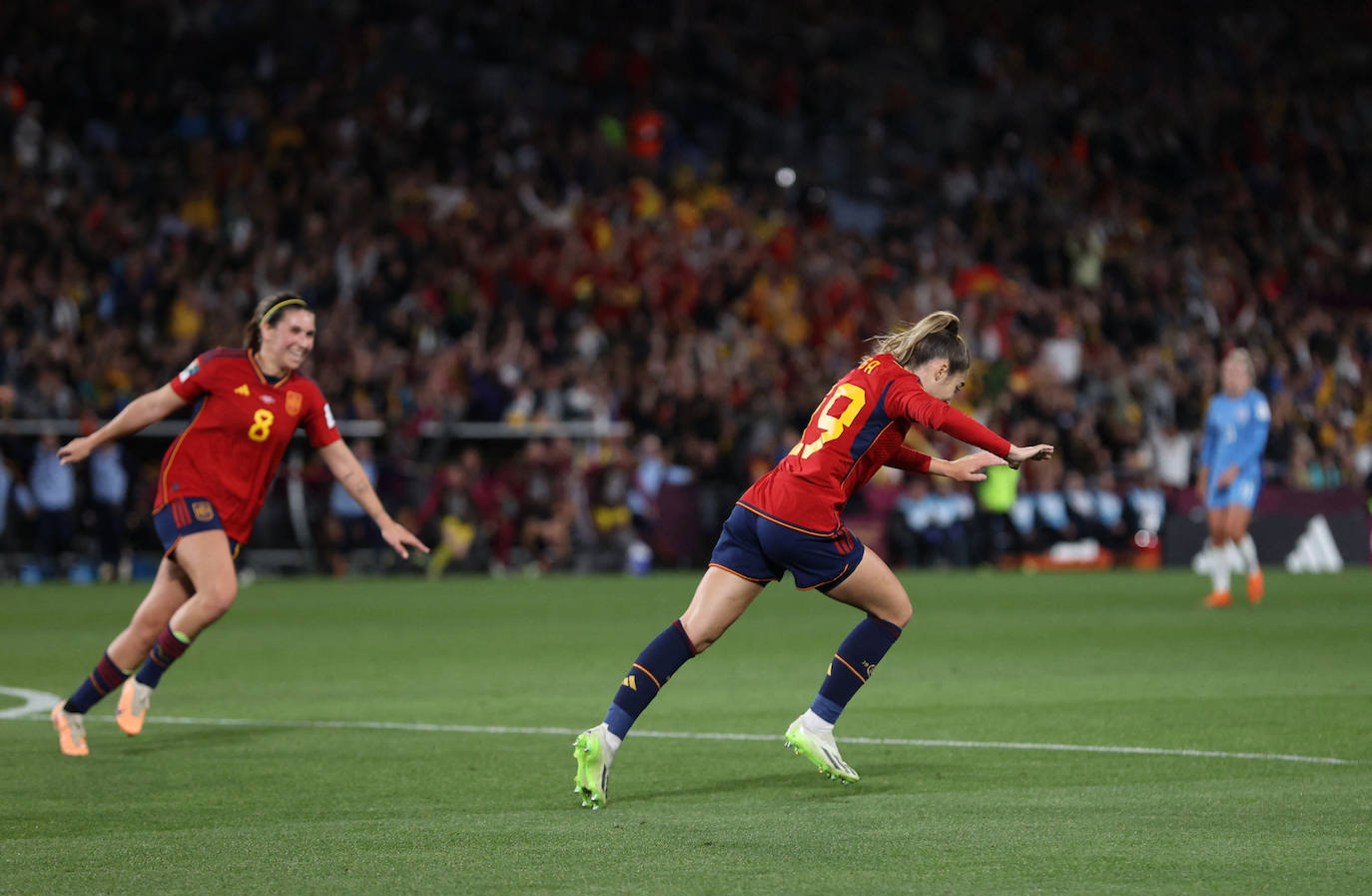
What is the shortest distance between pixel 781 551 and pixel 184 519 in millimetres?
3370

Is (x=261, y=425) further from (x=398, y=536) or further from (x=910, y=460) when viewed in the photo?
(x=910, y=460)

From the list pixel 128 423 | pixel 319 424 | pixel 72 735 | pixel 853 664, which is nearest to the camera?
pixel 853 664

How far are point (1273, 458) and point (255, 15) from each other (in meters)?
18.4

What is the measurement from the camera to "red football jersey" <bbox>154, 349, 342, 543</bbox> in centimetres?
945

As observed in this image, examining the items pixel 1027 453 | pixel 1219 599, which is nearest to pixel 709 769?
pixel 1027 453

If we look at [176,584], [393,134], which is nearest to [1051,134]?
[393,134]

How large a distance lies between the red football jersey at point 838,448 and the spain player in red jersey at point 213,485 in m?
2.30

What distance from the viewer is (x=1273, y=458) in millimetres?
30641

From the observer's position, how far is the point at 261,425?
952 centimetres

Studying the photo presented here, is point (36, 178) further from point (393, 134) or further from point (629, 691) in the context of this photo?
point (629, 691)

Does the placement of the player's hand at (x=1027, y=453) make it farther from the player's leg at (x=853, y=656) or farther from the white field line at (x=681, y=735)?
the white field line at (x=681, y=735)

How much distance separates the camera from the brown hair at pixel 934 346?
7.93 meters

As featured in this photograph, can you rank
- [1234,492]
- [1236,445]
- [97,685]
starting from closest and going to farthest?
1. [97,685]
2. [1236,445]
3. [1234,492]

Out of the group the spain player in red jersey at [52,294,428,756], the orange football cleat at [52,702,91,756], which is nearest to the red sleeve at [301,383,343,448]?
the spain player in red jersey at [52,294,428,756]
